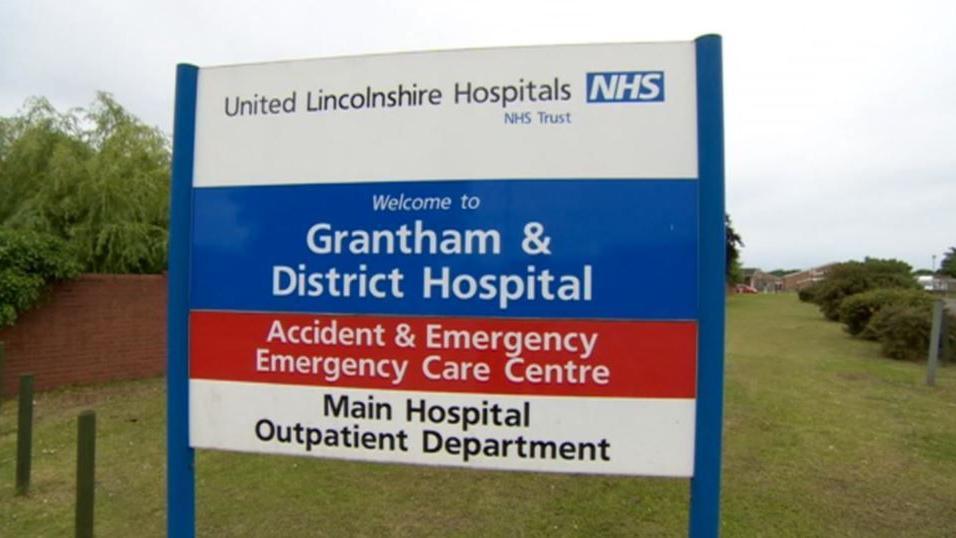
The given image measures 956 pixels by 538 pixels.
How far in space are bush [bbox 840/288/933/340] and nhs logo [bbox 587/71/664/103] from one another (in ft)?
48.5

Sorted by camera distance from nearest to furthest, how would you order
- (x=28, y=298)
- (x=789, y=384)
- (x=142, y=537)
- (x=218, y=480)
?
(x=142, y=537) < (x=218, y=480) < (x=28, y=298) < (x=789, y=384)

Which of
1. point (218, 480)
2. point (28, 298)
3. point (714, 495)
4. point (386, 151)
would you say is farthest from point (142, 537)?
point (28, 298)

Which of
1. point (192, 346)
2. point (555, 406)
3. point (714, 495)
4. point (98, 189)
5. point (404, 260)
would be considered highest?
point (98, 189)

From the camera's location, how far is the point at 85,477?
305 centimetres

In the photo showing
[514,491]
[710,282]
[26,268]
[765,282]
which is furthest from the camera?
[765,282]

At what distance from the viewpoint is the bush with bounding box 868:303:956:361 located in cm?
1145

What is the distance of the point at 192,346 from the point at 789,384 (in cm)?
896

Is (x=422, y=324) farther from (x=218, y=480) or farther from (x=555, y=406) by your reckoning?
(x=218, y=480)

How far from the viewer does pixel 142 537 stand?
11.6 feet

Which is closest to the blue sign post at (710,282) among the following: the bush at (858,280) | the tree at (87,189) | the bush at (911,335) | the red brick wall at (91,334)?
the red brick wall at (91,334)

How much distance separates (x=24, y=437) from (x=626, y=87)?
5093mm

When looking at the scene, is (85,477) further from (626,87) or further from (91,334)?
(91,334)

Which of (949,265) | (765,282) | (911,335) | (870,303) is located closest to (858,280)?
(870,303)

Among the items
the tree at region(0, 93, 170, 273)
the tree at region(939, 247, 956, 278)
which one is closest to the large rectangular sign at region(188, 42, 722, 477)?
the tree at region(0, 93, 170, 273)
